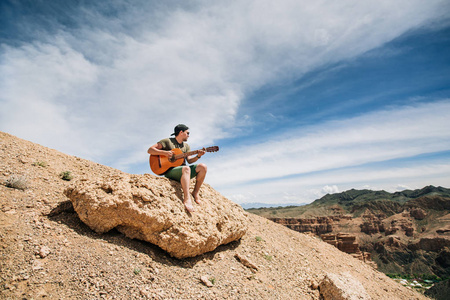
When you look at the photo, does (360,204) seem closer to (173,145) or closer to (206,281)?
(206,281)

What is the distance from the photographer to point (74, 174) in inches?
326

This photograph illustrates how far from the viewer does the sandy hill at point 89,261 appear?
432 centimetres

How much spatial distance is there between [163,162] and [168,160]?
16cm

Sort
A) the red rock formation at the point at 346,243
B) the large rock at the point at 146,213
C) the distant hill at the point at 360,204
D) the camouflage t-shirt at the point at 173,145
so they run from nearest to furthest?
the large rock at the point at 146,213 → the camouflage t-shirt at the point at 173,145 → the red rock formation at the point at 346,243 → the distant hill at the point at 360,204

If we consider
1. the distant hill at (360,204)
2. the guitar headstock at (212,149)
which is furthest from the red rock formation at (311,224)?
the guitar headstock at (212,149)

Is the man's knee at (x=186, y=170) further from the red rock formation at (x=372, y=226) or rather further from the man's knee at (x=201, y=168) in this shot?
the red rock formation at (x=372, y=226)

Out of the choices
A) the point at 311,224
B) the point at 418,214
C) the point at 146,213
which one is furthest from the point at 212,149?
the point at 418,214

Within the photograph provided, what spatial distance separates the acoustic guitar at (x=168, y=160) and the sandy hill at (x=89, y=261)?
2.06 metres

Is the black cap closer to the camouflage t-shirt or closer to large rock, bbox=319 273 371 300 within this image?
the camouflage t-shirt

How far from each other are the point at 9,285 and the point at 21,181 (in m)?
3.13

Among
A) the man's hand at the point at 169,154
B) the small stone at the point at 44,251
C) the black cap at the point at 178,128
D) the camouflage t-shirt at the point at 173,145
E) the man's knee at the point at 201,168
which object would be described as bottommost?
the small stone at the point at 44,251

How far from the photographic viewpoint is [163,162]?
7.07m

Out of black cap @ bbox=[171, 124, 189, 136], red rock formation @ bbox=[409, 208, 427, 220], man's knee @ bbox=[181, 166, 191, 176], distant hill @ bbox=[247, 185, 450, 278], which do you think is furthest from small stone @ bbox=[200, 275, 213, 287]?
red rock formation @ bbox=[409, 208, 427, 220]

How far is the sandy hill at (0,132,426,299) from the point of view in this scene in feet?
14.2
